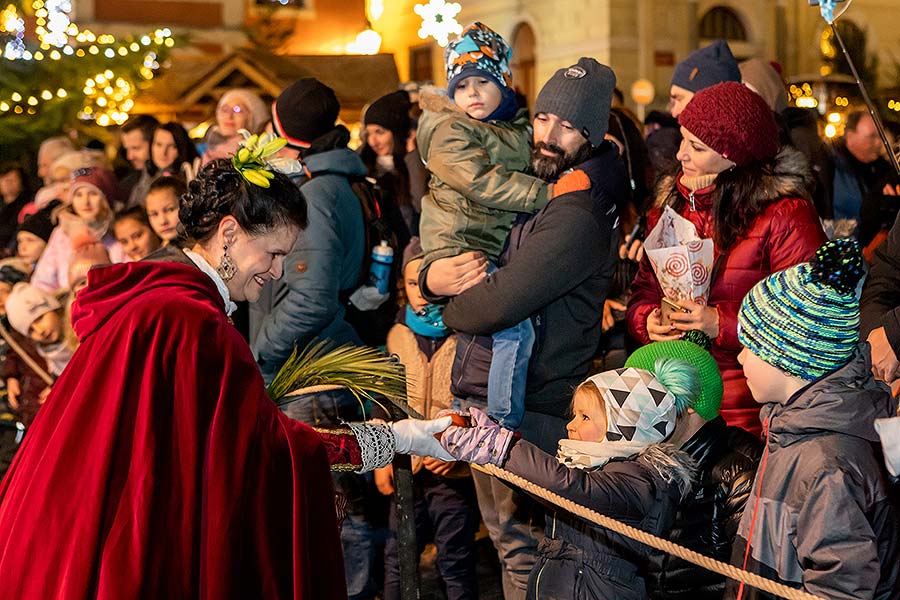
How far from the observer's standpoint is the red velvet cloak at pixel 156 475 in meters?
3.18

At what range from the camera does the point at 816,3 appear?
16.0 ft

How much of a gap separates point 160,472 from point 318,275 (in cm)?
223

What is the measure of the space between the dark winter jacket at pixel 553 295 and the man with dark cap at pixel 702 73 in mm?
1403

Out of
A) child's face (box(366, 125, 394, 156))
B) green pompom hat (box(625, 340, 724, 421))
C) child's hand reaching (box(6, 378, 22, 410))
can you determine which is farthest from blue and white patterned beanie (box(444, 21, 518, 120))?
child's hand reaching (box(6, 378, 22, 410))

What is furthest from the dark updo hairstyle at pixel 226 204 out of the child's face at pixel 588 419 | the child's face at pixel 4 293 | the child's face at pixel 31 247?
the child's face at pixel 31 247

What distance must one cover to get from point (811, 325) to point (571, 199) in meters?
1.30

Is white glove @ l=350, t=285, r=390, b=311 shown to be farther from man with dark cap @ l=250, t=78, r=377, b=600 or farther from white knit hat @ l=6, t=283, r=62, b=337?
white knit hat @ l=6, t=283, r=62, b=337

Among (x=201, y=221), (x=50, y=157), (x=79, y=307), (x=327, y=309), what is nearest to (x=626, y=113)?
(x=327, y=309)

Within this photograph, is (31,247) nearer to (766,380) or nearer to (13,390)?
(13,390)

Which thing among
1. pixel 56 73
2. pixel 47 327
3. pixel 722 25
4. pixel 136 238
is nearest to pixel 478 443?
pixel 136 238

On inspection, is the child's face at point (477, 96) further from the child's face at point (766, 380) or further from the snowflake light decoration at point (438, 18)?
the snowflake light decoration at point (438, 18)

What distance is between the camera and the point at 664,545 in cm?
342

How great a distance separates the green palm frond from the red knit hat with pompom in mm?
1426

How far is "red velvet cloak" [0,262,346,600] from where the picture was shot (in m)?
3.18
